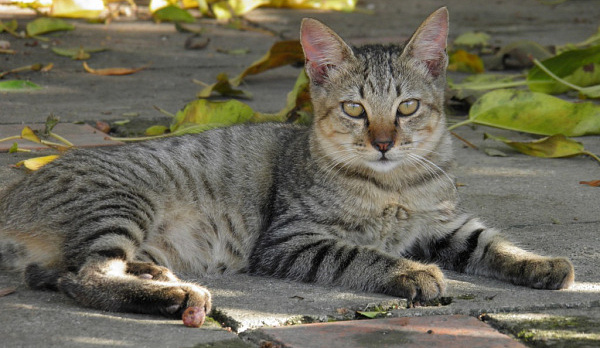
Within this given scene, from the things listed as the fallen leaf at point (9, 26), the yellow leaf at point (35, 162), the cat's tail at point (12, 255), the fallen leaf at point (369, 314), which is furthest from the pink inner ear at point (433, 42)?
the fallen leaf at point (9, 26)

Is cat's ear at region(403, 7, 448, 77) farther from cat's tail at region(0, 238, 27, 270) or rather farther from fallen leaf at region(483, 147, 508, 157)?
cat's tail at region(0, 238, 27, 270)

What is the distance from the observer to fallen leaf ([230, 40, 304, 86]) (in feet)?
20.7

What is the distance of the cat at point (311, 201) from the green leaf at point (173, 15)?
441 cm

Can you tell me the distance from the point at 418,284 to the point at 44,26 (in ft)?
18.4

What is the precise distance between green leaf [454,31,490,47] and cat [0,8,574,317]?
3933 mm

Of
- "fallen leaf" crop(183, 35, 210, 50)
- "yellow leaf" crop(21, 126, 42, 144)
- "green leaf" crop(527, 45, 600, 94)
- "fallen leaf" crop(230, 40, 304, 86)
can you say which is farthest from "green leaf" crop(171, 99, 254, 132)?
"fallen leaf" crop(183, 35, 210, 50)

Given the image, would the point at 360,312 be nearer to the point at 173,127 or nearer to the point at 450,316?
the point at 450,316

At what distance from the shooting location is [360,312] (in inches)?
126

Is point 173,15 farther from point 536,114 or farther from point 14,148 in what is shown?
point 536,114

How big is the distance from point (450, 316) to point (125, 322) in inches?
46.9

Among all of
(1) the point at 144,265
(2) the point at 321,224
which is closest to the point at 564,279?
(2) the point at 321,224

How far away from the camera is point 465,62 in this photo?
7332 mm

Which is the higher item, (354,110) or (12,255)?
(354,110)

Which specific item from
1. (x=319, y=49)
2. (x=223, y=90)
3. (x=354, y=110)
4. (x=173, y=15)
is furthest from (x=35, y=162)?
(x=173, y=15)
